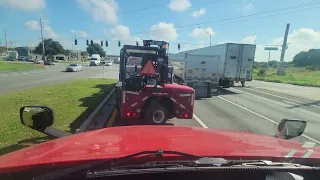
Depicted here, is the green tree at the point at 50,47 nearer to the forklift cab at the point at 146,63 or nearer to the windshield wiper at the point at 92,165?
the forklift cab at the point at 146,63

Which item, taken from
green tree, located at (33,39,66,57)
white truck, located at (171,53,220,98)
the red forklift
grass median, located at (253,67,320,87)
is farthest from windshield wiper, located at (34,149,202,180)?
green tree, located at (33,39,66,57)

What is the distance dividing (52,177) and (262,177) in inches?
52.1

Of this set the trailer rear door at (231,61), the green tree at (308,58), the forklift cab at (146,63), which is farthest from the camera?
the green tree at (308,58)

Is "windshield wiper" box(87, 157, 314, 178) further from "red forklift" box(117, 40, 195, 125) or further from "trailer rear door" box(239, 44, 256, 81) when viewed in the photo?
"trailer rear door" box(239, 44, 256, 81)

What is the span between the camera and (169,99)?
9.41 meters

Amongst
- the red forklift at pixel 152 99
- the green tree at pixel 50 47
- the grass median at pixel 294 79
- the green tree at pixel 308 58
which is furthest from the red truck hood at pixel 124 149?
the green tree at pixel 308 58

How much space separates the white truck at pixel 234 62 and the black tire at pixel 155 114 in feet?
60.2

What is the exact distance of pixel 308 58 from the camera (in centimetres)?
14800

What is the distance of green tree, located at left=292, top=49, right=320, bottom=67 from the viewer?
478 feet

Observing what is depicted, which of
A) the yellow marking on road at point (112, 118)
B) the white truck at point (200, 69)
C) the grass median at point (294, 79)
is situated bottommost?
the grass median at point (294, 79)

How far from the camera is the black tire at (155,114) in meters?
9.25

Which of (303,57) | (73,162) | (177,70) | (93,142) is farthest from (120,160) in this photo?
(303,57)

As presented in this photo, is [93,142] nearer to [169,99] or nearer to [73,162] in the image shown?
[73,162]

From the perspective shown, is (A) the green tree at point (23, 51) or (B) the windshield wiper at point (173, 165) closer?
(B) the windshield wiper at point (173, 165)
